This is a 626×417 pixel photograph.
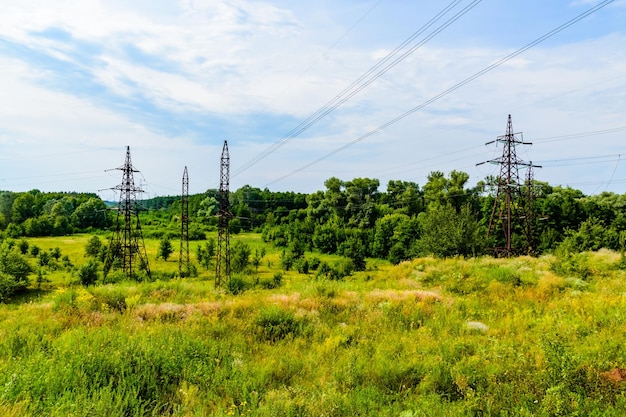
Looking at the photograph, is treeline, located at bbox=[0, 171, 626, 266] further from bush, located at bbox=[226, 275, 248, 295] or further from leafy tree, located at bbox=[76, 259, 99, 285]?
bush, located at bbox=[226, 275, 248, 295]

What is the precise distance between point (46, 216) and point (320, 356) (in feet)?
408

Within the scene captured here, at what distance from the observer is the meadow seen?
509 centimetres

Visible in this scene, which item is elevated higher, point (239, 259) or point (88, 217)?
point (88, 217)

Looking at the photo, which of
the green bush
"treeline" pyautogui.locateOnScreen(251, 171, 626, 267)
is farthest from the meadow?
"treeline" pyautogui.locateOnScreen(251, 171, 626, 267)

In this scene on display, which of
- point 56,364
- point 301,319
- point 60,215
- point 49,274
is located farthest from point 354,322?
point 60,215

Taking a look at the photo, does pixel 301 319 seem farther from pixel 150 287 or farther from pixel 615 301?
pixel 615 301

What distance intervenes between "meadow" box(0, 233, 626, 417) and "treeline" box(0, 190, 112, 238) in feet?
345

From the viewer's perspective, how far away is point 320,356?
24.0 ft

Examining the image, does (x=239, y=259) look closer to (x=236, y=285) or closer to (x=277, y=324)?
(x=236, y=285)

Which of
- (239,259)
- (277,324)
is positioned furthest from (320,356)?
(239,259)

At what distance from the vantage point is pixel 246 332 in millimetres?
8836

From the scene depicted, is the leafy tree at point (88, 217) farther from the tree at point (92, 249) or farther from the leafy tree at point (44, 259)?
the leafy tree at point (44, 259)

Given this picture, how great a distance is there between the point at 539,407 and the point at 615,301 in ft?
27.6

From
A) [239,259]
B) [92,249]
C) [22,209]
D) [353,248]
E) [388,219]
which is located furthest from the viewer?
[22,209]
